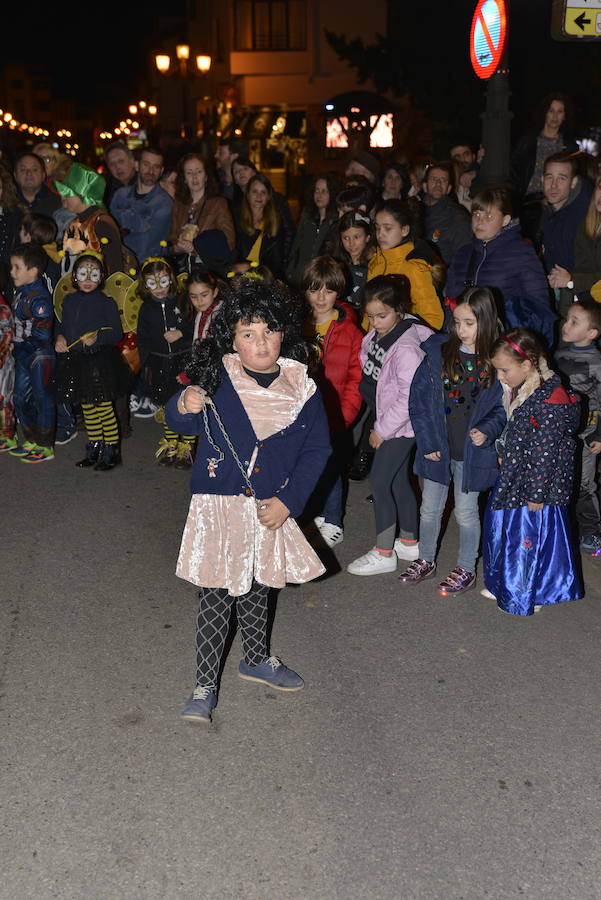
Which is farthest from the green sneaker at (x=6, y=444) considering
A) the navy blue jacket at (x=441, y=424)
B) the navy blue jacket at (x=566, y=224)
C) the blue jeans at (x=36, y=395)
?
the navy blue jacket at (x=566, y=224)

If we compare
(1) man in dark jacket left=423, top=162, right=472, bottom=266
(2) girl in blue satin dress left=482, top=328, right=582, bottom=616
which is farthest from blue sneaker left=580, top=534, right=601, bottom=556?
(1) man in dark jacket left=423, top=162, right=472, bottom=266

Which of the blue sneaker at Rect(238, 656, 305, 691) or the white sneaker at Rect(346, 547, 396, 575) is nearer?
the blue sneaker at Rect(238, 656, 305, 691)

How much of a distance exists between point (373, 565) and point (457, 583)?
53 centimetres

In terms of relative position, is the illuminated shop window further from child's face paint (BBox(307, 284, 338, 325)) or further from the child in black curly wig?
the child in black curly wig

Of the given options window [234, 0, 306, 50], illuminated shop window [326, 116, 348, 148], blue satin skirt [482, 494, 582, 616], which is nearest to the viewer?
blue satin skirt [482, 494, 582, 616]

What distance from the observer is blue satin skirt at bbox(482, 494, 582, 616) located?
4.61 meters

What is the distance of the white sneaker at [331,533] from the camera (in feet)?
18.6

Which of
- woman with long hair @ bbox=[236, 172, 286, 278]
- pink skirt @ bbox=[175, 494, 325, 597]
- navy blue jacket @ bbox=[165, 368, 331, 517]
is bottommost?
pink skirt @ bbox=[175, 494, 325, 597]

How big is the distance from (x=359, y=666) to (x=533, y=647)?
35.6 inches

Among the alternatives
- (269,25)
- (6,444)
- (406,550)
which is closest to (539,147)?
(406,550)

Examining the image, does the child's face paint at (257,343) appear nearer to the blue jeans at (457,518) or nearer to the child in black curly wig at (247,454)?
the child in black curly wig at (247,454)

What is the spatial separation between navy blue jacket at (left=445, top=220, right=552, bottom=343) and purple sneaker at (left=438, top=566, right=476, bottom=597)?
1.63 metres

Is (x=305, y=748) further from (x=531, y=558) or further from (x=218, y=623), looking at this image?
(x=531, y=558)

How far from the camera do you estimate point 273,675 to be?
410 cm
